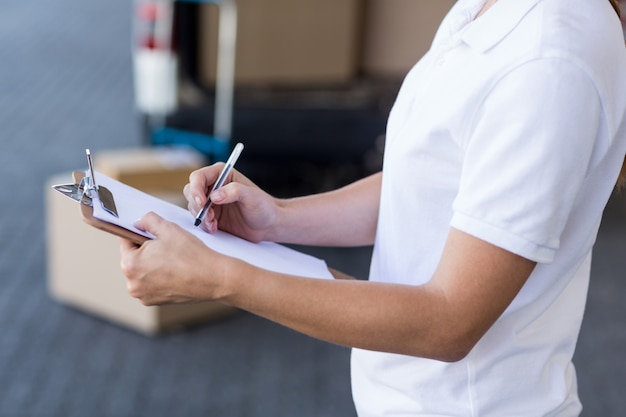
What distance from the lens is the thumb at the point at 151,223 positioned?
949 mm

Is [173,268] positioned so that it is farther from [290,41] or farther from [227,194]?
[290,41]

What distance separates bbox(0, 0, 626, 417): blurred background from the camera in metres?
2.85

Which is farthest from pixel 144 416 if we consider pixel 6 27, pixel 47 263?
pixel 6 27

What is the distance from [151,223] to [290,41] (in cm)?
384

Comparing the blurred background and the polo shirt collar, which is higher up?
the polo shirt collar

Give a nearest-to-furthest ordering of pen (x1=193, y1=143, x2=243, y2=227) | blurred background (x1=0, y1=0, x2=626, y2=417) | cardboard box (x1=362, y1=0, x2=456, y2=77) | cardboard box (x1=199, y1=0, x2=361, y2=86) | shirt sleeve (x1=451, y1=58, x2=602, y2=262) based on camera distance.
→ shirt sleeve (x1=451, y1=58, x2=602, y2=262) → pen (x1=193, y1=143, x2=243, y2=227) → blurred background (x1=0, y1=0, x2=626, y2=417) → cardboard box (x1=199, y1=0, x2=361, y2=86) → cardboard box (x1=362, y1=0, x2=456, y2=77)

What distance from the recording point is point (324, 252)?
12.9 ft

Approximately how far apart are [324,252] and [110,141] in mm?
2042

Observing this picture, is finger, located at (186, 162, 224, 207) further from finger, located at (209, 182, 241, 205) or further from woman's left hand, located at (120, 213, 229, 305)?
woman's left hand, located at (120, 213, 229, 305)

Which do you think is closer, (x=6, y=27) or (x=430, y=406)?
(x=430, y=406)

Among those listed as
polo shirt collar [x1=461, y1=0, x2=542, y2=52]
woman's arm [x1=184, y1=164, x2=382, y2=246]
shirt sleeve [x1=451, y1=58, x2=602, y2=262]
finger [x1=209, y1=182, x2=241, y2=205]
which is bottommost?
woman's arm [x1=184, y1=164, x2=382, y2=246]

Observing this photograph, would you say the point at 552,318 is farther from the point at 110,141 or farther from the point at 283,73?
the point at 110,141

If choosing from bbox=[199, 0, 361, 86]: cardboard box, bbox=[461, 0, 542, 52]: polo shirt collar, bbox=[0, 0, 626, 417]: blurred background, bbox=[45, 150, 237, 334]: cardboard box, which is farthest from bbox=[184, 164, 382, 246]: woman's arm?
bbox=[199, 0, 361, 86]: cardboard box

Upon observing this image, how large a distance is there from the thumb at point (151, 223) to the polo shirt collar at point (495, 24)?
39 cm
